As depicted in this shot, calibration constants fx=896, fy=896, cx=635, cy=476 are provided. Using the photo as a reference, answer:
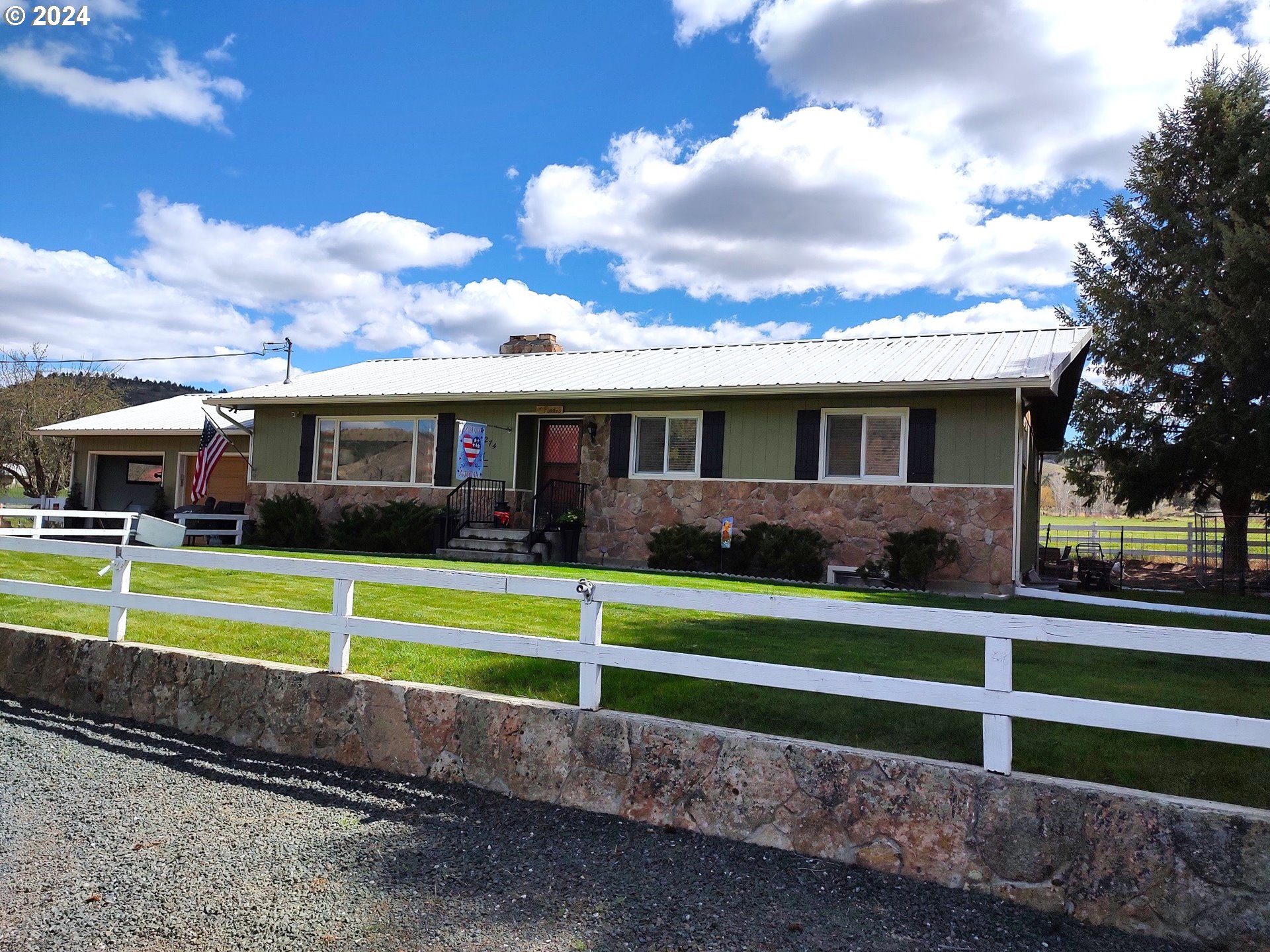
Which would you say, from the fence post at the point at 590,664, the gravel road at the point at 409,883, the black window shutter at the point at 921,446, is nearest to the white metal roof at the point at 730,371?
the black window shutter at the point at 921,446

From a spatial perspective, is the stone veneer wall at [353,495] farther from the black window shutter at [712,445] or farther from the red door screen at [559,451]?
the black window shutter at [712,445]

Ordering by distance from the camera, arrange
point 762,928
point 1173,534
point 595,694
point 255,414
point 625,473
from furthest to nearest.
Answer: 1. point 1173,534
2. point 255,414
3. point 625,473
4. point 595,694
5. point 762,928

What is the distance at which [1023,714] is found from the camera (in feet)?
11.6

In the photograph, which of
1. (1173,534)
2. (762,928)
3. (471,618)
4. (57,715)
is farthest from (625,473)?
(1173,534)

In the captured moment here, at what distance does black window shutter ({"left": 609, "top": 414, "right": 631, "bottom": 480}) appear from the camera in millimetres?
14438

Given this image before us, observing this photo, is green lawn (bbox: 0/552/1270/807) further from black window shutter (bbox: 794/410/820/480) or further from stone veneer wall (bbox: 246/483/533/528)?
Result: stone veneer wall (bbox: 246/483/533/528)

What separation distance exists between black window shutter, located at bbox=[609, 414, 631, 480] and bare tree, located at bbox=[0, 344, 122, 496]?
80.0 ft

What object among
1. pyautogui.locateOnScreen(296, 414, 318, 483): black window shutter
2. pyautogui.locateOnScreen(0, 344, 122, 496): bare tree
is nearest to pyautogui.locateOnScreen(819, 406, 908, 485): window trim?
pyautogui.locateOnScreen(296, 414, 318, 483): black window shutter

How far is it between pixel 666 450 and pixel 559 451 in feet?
7.01

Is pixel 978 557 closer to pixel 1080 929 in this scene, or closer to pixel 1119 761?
pixel 1119 761

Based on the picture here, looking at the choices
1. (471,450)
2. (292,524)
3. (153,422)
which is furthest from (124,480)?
(471,450)

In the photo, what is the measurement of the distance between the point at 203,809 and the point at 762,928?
266cm

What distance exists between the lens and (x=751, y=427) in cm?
1352

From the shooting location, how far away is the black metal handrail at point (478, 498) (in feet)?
49.6
